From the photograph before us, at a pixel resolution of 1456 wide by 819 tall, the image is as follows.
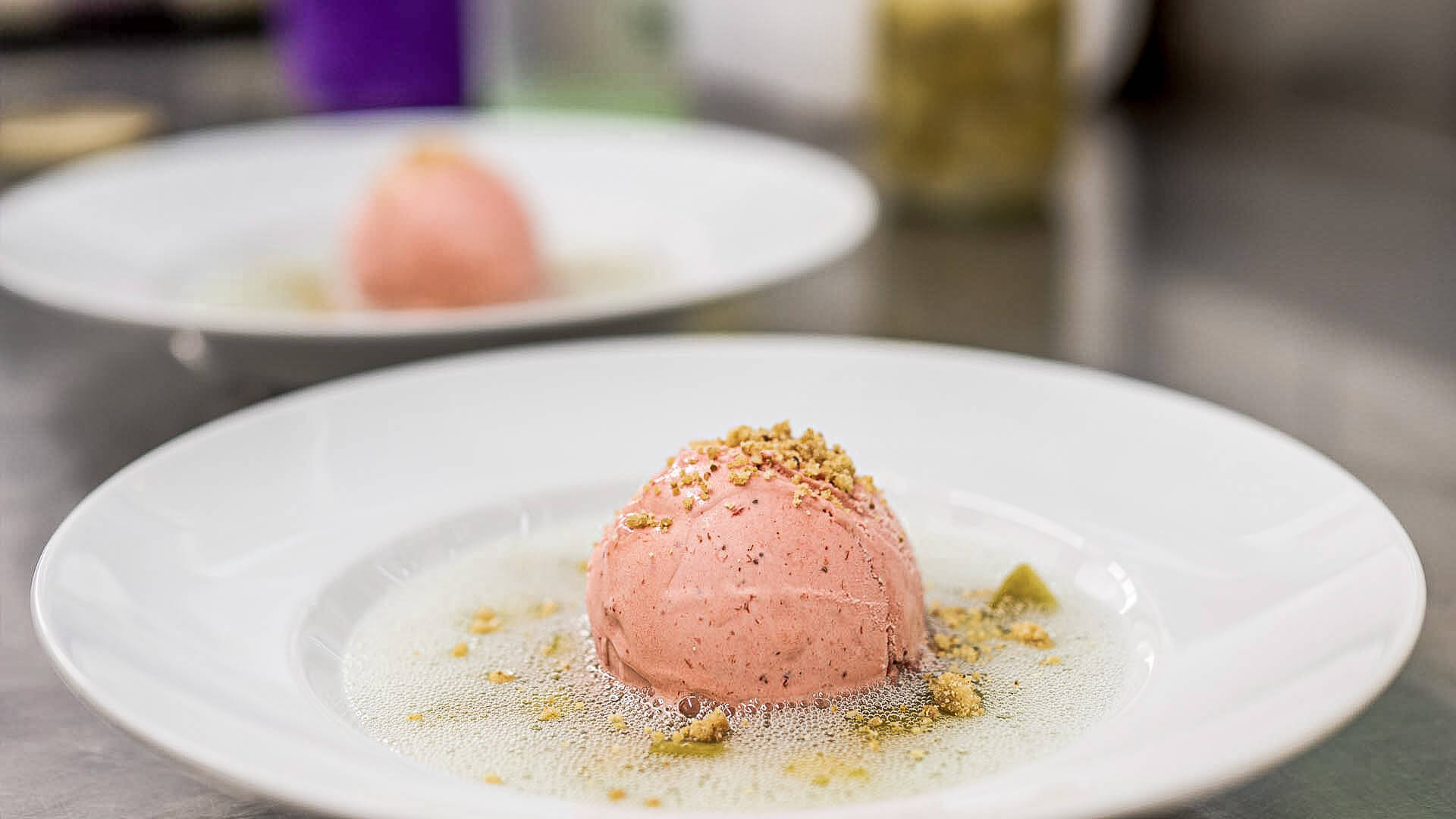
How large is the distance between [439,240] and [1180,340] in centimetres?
66

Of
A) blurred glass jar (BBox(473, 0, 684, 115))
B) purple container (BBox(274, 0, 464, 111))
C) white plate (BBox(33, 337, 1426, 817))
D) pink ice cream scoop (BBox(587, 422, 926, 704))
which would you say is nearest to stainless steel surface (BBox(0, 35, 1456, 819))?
white plate (BBox(33, 337, 1426, 817))

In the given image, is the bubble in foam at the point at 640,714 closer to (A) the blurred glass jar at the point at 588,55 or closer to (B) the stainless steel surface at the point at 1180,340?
(B) the stainless steel surface at the point at 1180,340

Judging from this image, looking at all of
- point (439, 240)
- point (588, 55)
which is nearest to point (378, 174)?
point (439, 240)

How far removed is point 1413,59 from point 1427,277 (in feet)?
1.73

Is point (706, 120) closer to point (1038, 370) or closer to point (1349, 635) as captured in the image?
point (1038, 370)

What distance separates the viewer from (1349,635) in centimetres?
54

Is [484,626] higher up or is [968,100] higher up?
[968,100]

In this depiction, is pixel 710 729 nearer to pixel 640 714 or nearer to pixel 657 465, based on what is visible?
pixel 640 714

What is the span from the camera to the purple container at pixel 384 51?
1.91 metres

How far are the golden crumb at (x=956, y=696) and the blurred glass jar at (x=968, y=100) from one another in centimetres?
103

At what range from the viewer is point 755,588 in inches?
25.8

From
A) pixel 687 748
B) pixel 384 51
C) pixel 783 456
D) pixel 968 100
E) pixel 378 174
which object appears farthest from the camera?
pixel 384 51

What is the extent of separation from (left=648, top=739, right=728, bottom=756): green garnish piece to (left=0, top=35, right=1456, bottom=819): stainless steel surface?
0.15 m

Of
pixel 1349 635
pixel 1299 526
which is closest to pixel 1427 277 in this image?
pixel 1299 526
